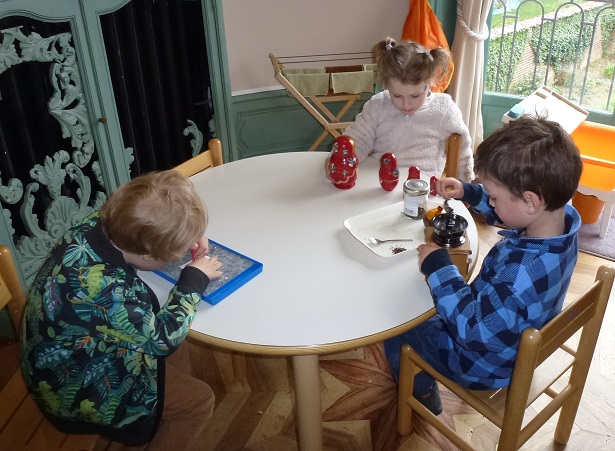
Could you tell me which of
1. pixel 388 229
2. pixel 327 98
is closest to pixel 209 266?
pixel 388 229

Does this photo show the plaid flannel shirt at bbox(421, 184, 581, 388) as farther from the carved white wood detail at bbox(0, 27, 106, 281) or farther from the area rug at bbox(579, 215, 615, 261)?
the carved white wood detail at bbox(0, 27, 106, 281)

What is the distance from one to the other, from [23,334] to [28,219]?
45.5 inches

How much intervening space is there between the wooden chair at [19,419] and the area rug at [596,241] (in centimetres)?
254

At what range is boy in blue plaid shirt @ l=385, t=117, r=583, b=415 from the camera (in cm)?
140

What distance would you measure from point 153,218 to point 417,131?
4.64 feet

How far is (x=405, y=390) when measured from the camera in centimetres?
191

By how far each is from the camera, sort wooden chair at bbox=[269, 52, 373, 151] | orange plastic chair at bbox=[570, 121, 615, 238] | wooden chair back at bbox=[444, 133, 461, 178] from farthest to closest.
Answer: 1. wooden chair at bbox=[269, 52, 373, 151]
2. orange plastic chair at bbox=[570, 121, 615, 238]
3. wooden chair back at bbox=[444, 133, 461, 178]

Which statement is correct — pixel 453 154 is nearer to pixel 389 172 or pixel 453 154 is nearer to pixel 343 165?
pixel 389 172

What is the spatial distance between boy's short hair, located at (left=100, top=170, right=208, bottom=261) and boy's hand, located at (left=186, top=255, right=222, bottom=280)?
0.12 m

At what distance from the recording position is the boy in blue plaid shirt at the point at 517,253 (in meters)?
1.40

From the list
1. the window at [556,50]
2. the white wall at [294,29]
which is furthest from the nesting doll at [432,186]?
the window at [556,50]

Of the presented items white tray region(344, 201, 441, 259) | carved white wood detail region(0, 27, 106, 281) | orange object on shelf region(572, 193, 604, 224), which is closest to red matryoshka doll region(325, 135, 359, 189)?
white tray region(344, 201, 441, 259)

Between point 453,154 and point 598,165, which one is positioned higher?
point 453,154

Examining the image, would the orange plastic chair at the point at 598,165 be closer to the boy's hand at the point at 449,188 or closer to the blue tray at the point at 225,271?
the boy's hand at the point at 449,188
